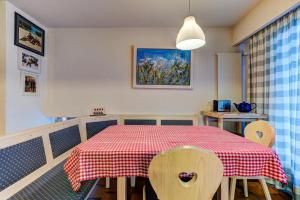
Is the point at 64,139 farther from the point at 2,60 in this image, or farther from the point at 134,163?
the point at 2,60

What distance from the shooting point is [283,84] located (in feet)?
7.75

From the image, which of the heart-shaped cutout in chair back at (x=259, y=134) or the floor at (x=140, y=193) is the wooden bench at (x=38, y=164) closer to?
the floor at (x=140, y=193)

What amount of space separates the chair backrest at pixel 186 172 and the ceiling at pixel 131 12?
2166 mm

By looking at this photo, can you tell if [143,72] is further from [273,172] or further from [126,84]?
[273,172]

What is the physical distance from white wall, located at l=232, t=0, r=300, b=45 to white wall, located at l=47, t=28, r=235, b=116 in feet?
1.11

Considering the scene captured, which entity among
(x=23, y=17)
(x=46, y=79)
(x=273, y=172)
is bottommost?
(x=273, y=172)

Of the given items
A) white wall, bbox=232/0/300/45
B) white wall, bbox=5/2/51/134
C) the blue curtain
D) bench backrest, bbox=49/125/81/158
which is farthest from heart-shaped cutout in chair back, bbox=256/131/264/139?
white wall, bbox=5/2/51/134

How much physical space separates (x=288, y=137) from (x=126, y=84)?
94.9 inches

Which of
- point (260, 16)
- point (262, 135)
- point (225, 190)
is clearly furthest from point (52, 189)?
point (260, 16)

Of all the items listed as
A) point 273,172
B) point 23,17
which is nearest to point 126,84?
point 23,17

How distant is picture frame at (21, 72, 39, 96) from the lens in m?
2.94

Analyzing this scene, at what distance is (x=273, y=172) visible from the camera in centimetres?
127

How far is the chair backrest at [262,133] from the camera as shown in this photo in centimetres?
179

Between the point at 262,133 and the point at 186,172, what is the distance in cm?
122
